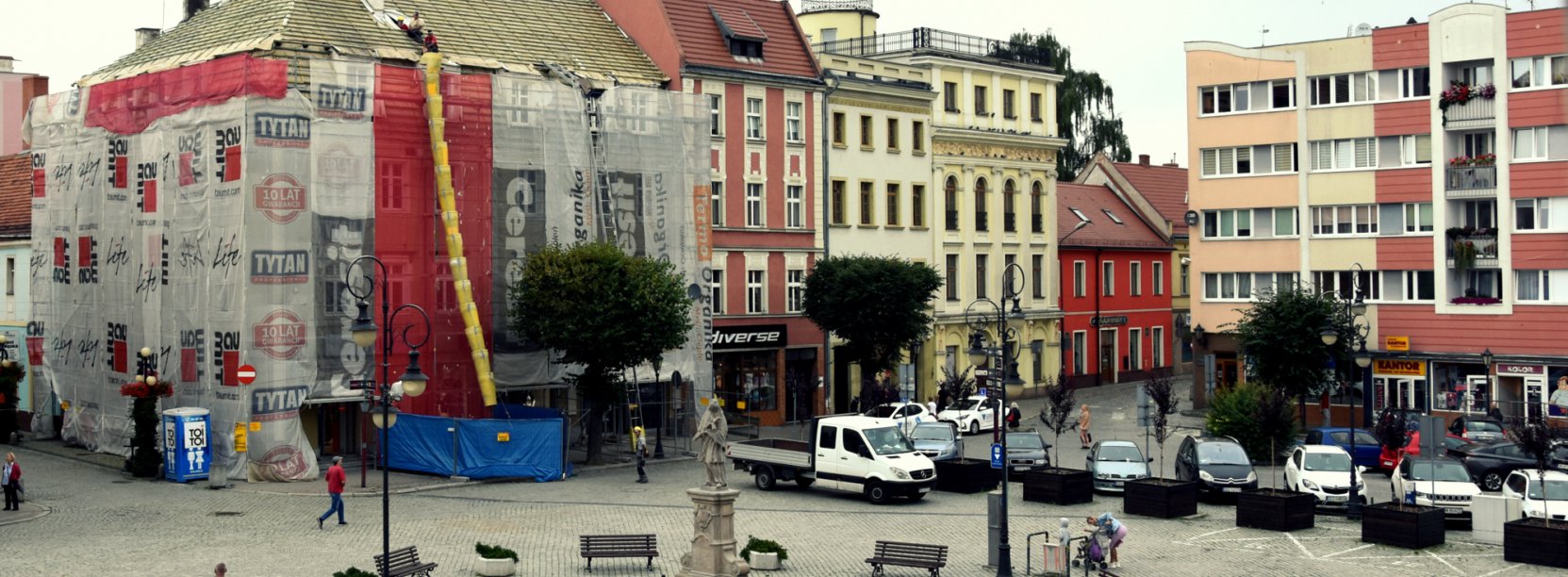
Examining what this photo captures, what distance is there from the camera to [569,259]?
45562mm

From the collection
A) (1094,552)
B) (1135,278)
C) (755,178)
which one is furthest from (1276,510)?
(1135,278)

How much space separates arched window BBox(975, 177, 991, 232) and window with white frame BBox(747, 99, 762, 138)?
43.1 feet

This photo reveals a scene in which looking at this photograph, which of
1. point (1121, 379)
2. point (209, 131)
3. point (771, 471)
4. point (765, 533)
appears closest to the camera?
Result: point (765, 533)

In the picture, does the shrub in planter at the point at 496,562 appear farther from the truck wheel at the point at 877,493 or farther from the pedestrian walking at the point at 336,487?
the truck wheel at the point at 877,493

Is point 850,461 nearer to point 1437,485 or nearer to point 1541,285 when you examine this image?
point 1437,485

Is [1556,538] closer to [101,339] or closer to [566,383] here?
[566,383]

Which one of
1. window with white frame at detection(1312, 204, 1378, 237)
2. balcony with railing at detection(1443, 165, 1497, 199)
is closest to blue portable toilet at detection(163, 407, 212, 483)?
window with white frame at detection(1312, 204, 1378, 237)

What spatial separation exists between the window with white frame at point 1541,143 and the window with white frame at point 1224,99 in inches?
378

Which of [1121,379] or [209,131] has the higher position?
[209,131]

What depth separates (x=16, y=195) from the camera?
2377 inches

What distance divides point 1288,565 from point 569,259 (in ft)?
70.6

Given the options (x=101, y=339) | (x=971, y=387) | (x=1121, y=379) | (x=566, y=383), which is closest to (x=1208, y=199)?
(x=971, y=387)

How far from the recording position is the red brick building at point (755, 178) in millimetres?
57594

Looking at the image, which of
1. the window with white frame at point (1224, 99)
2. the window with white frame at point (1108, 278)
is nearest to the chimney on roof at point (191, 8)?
the window with white frame at point (1224, 99)
